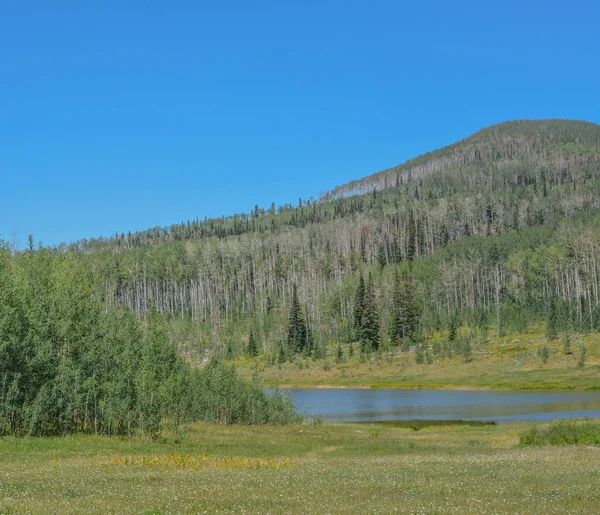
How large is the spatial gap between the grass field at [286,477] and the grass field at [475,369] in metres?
56.8

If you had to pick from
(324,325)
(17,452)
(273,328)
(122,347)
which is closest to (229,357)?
(273,328)

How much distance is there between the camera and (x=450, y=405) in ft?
266

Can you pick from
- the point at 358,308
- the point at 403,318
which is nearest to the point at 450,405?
the point at 403,318

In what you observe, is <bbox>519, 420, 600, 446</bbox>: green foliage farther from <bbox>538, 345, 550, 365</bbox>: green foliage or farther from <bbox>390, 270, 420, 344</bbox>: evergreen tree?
<bbox>390, 270, 420, 344</bbox>: evergreen tree

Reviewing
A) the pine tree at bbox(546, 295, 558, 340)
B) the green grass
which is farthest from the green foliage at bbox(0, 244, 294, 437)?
the pine tree at bbox(546, 295, 558, 340)

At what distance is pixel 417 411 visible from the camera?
7600 centimetres

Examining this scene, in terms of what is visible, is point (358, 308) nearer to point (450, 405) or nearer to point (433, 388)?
point (433, 388)

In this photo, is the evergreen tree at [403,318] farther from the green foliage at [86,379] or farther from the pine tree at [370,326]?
the green foliage at [86,379]

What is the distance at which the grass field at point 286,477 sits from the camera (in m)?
16.5

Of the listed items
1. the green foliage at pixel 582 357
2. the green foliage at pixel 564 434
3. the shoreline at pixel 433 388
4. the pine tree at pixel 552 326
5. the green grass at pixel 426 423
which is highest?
the pine tree at pixel 552 326

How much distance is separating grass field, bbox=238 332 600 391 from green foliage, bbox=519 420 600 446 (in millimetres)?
55027

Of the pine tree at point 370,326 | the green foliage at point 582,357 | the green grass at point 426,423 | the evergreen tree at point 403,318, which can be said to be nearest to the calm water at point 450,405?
the green grass at point 426,423

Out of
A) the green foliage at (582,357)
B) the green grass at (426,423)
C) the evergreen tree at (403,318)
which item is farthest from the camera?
the evergreen tree at (403,318)

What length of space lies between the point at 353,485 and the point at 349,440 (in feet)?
81.9
